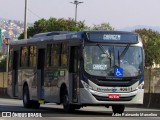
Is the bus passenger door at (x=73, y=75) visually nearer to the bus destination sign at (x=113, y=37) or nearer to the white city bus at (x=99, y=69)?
the white city bus at (x=99, y=69)

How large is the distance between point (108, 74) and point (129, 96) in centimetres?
117

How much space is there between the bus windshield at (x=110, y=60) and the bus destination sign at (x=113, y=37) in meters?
0.23

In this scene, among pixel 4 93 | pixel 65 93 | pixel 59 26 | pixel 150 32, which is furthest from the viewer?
pixel 150 32

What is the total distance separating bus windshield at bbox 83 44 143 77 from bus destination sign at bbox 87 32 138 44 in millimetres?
233

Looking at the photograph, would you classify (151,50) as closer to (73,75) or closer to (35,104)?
(35,104)

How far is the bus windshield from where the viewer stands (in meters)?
22.1

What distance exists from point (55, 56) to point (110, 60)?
3.37 metres

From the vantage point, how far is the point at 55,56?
2478 centimetres

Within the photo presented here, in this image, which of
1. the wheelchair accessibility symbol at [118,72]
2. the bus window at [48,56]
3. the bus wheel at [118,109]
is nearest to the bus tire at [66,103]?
the bus wheel at [118,109]

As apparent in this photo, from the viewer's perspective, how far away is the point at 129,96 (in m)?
22.3

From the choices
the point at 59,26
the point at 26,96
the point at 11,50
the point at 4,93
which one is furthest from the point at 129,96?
the point at 59,26

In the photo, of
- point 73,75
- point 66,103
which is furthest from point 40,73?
point 73,75

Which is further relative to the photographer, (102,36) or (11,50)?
(11,50)

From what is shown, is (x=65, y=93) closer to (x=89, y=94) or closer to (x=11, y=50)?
(x=89, y=94)
